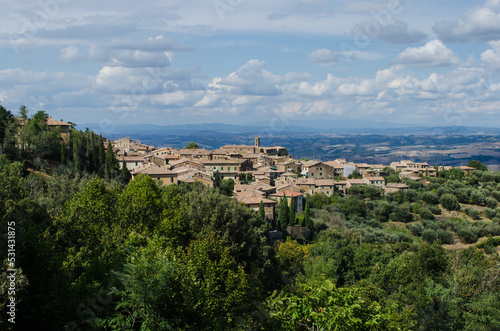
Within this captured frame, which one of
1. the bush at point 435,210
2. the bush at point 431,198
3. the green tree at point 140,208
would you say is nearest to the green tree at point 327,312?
the green tree at point 140,208

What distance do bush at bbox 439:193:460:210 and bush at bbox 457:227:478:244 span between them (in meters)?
11.8

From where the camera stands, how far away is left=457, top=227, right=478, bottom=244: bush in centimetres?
4917

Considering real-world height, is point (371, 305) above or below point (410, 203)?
above

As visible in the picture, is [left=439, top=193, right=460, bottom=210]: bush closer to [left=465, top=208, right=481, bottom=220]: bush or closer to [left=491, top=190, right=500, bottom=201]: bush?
[left=465, top=208, right=481, bottom=220]: bush

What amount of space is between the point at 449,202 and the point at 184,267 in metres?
59.0

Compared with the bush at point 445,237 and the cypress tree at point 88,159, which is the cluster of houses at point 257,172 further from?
the bush at point 445,237

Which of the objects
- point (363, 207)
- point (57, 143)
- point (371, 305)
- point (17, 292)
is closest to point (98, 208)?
point (17, 292)

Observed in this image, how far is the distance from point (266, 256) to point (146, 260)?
15.6m

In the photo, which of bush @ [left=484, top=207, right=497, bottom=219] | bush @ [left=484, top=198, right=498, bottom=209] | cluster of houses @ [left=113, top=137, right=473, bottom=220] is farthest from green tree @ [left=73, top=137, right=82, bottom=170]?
bush @ [left=484, top=198, right=498, bottom=209]

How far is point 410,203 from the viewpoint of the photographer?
63719 mm

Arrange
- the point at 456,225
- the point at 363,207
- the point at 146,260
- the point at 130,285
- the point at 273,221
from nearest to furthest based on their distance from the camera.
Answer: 1. the point at 130,285
2. the point at 146,260
3. the point at 273,221
4. the point at 456,225
5. the point at 363,207

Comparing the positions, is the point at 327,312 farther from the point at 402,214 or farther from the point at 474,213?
the point at 474,213

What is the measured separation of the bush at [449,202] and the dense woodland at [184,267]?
1359 cm

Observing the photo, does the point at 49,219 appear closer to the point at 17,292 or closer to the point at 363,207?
the point at 17,292
